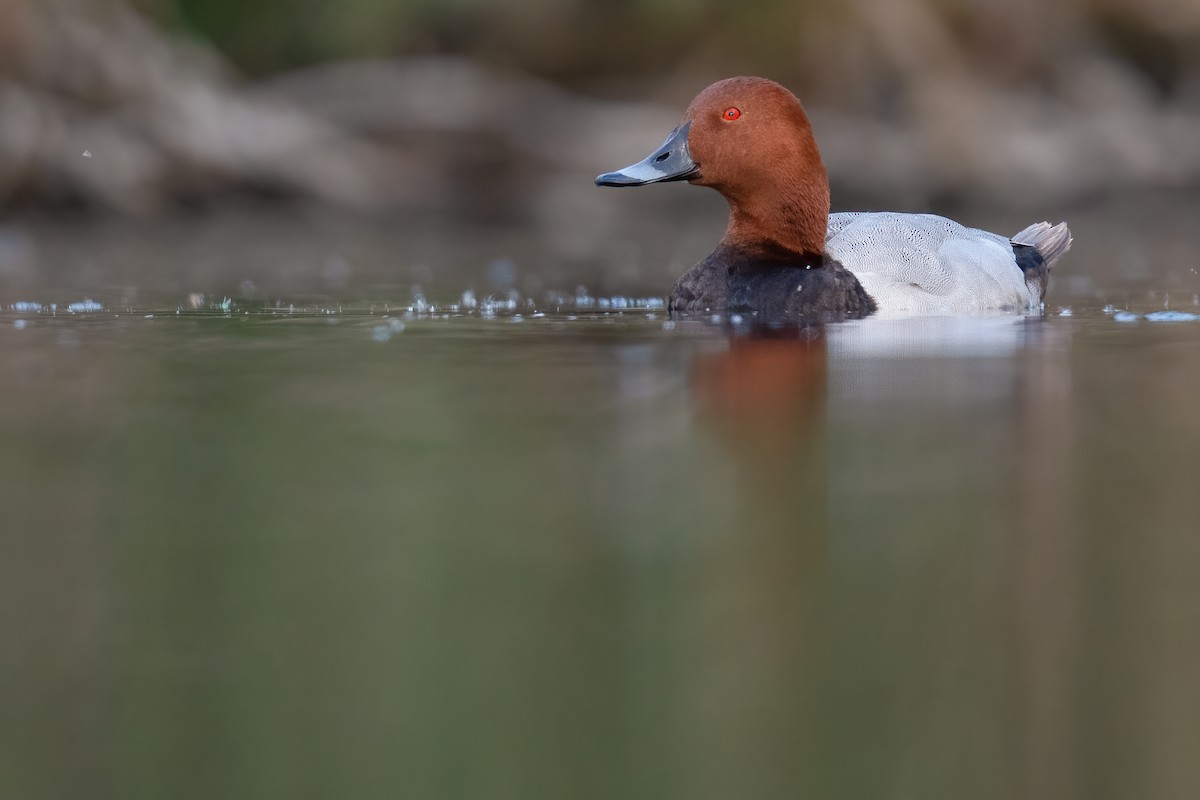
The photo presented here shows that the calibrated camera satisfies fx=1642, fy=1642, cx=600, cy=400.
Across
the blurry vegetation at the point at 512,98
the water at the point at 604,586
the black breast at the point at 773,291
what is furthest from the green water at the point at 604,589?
the blurry vegetation at the point at 512,98

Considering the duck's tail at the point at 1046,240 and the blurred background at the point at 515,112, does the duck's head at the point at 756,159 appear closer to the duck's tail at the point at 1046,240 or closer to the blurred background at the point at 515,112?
the duck's tail at the point at 1046,240

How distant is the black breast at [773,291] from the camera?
23.2ft

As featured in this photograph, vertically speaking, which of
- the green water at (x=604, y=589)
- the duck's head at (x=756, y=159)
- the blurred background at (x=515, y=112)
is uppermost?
the blurred background at (x=515, y=112)

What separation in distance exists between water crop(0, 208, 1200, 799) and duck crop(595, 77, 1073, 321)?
218 centimetres

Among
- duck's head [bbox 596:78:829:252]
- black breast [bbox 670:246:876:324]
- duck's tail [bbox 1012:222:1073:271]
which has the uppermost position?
duck's head [bbox 596:78:829:252]

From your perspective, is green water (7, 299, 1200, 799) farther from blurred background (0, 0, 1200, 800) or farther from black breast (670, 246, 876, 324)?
black breast (670, 246, 876, 324)

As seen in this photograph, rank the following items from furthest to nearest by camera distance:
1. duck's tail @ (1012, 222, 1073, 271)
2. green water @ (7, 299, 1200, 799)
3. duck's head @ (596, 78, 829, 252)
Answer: duck's tail @ (1012, 222, 1073, 271) < duck's head @ (596, 78, 829, 252) < green water @ (7, 299, 1200, 799)

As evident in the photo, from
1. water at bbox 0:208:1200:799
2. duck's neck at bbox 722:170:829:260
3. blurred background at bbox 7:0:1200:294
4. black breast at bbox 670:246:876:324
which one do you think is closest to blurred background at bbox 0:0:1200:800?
water at bbox 0:208:1200:799

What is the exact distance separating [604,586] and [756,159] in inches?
198

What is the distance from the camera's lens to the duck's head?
7.61 m

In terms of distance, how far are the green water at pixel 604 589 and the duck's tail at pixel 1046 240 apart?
12.6 feet

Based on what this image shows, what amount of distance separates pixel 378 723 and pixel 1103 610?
123 cm

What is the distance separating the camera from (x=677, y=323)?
698 centimetres

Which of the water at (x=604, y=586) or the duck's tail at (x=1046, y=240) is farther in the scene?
the duck's tail at (x=1046, y=240)
